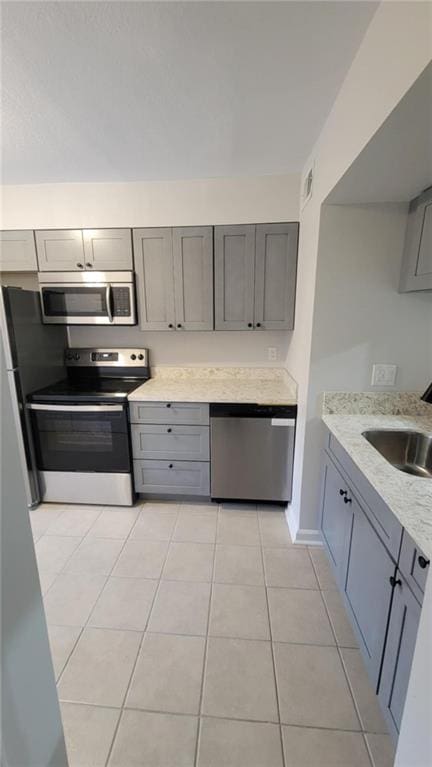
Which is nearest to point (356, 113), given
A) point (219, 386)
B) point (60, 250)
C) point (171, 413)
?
point (219, 386)

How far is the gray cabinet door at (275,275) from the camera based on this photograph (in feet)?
7.27

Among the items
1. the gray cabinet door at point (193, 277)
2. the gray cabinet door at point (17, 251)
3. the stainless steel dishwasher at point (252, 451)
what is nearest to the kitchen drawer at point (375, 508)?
the stainless steel dishwasher at point (252, 451)

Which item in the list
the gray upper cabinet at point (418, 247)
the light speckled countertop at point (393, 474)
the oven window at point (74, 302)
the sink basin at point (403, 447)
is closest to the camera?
the light speckled countertop at point (393, 474)

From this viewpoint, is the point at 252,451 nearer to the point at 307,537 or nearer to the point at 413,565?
the point at 307,537

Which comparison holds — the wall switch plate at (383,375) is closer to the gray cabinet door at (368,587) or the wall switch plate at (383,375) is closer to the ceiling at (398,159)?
the gray cabinet door at (368,587)

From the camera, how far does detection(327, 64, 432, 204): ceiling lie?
0.88 meters

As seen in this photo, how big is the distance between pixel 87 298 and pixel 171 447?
4.37 feet

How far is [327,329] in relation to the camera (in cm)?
177

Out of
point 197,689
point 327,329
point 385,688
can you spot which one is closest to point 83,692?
point 197,689

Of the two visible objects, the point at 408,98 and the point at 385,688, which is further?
→ the point at 385,688

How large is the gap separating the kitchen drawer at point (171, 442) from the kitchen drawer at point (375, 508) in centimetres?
105

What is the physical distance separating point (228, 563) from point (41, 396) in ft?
5.76

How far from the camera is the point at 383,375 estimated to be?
5.90 ft

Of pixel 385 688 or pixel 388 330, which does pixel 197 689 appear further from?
pixel 388 330
